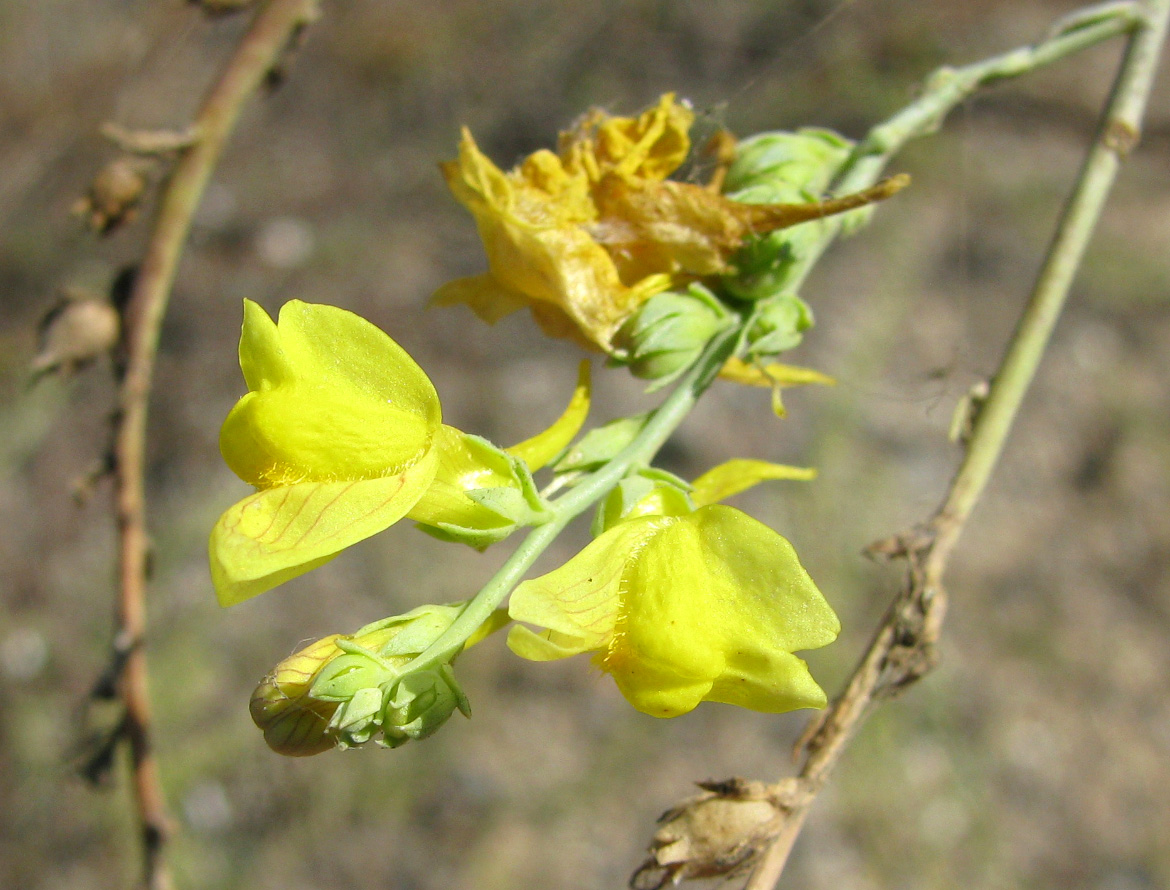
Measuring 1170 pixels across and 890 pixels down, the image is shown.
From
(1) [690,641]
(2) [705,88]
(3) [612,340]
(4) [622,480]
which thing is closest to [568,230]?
(3) [612,340]

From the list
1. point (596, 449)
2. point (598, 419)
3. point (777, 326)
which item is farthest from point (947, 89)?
point (598, 419)

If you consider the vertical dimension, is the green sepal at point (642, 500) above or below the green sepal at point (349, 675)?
below

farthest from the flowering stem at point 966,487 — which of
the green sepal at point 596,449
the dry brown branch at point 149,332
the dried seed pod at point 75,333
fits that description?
the dried seed pod at point 75,333

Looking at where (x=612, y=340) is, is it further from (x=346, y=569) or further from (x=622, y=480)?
(x=346, y=569)

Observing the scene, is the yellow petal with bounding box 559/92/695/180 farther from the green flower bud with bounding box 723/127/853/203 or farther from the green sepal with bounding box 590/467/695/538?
the green sepal with bounding box 590/467/695/538

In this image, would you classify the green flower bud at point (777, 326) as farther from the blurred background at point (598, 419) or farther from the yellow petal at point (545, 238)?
the blurred background at point (598, 419)

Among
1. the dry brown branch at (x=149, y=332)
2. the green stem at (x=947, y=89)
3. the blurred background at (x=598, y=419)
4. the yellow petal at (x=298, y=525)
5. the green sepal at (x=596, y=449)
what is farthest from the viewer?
the blurred background at (x=598, y=419)
